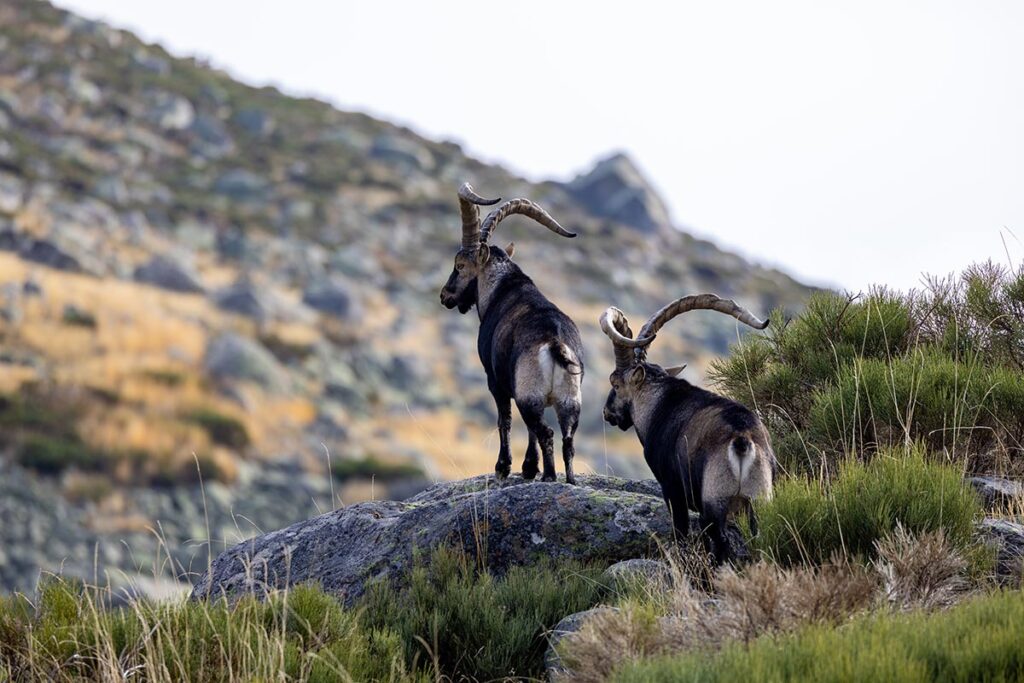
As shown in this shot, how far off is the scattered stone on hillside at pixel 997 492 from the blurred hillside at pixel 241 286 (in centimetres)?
963

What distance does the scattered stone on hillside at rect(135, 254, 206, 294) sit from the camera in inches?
1908

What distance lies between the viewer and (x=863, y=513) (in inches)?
259

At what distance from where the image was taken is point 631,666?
4.83m

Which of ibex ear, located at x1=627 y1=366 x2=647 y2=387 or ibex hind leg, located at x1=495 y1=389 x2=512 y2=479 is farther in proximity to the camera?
ibex hind leg, located at x1=495 y1=389 x2=512 y2=479

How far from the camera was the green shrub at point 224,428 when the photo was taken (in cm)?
3703

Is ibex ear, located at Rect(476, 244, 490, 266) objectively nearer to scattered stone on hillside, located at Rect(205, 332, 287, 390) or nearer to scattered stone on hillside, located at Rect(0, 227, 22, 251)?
scattered stone on hillside, located at Rect(205, 332, 287, 390)

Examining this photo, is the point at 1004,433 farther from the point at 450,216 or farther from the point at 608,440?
the point at 450,216

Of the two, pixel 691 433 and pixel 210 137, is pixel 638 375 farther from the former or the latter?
pixel 210 137

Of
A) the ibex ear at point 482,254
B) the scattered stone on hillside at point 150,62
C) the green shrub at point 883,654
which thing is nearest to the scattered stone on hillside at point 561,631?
the green shrub at point 883,654

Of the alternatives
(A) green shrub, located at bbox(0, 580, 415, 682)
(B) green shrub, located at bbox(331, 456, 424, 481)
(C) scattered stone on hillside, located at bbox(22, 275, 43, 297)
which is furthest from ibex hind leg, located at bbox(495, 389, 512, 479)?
(C) scattered stone on hillside, located at bbox(22, 275, 43, 297)

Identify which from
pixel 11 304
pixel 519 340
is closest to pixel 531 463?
pixel 519 340

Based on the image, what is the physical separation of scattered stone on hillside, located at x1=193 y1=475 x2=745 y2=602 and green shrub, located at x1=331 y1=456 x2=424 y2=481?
28532 mm

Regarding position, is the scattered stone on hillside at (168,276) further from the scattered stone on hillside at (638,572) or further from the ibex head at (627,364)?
the scattered stone on hillside at (638,572)

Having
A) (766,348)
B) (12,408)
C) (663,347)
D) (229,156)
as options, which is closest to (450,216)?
(229,156)
